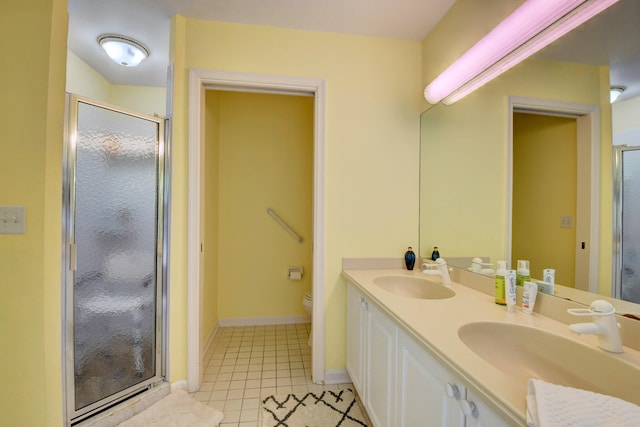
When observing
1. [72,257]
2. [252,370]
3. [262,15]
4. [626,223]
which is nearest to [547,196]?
[626,223]

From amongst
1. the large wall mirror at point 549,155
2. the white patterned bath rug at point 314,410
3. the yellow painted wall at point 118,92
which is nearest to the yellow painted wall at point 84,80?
the yellow painted wall at point 118,92

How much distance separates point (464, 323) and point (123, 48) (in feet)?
8.57

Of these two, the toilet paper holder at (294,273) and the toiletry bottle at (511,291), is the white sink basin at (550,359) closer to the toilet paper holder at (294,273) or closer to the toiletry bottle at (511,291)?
the toiletry bottle at (511,291)

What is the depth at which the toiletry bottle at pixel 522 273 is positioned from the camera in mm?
1136

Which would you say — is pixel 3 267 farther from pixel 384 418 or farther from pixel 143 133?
pixel 384 418

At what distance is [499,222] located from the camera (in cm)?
132

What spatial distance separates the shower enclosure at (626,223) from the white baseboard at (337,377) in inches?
60.0

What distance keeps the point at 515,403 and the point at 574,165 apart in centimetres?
89

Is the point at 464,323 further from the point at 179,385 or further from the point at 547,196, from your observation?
the point at 179,385

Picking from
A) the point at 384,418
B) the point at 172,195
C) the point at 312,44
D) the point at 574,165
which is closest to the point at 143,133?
the point at 172,195

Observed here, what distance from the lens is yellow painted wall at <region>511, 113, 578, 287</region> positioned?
1.00 meters

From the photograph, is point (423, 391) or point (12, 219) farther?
point (12, 219)

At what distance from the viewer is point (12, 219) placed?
1091 millimetres

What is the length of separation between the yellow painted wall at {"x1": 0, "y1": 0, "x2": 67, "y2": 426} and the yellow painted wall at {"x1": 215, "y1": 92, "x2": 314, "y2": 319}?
1.60 m
